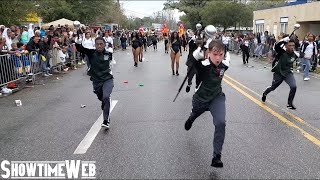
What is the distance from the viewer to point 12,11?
28.3 meters

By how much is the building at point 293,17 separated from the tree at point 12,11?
2455 cm

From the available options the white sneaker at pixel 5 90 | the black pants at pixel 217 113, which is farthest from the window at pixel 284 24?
the black pants at pixel 217 113

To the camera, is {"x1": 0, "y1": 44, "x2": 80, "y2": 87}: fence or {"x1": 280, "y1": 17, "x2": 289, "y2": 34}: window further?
{"x1": 280, "y1": 17, "x2": 289, "y2": 34}: window

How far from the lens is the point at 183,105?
A: 9.18 metres

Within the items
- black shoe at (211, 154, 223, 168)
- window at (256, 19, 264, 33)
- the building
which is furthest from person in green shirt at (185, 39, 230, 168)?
window at (256, 19, 264, 33)

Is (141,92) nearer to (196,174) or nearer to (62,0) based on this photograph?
(196,174)

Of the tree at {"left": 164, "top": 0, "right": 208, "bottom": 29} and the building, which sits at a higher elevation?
the tree at {"left": 164, "top": 0, "right": 208, "bottom": 29}

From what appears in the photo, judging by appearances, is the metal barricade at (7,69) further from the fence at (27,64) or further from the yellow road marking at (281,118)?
the yellow road marking at (281,118)

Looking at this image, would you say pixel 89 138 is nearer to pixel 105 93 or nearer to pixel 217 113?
pixel 105 93

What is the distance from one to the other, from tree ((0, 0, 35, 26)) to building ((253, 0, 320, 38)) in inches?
967

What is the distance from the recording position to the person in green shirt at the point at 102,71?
7.04m

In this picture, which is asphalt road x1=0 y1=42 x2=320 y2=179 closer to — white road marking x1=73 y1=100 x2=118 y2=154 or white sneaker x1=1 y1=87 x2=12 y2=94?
white road marking x1=73 y1=100 x2=118 y2=154

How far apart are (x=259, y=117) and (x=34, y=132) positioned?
14.3 ft

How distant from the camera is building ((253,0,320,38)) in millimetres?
35062
